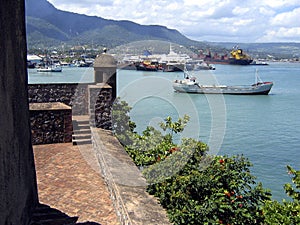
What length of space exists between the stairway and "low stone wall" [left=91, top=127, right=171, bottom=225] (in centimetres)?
204

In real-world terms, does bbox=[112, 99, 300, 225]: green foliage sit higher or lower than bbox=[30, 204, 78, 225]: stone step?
higher

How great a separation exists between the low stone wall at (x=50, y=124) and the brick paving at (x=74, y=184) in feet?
1.44

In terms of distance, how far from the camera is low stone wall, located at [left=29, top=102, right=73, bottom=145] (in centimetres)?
852

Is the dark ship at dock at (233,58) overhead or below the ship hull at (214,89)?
overhead

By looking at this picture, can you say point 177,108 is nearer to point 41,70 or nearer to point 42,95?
point 42,95

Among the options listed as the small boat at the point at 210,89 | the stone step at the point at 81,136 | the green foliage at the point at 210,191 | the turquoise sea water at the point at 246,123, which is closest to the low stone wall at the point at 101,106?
the stone step at the point at 81,136

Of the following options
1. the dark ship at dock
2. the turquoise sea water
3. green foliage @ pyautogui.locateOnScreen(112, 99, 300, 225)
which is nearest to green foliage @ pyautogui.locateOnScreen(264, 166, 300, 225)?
green foliage @ pyautogui.locateOnScreen(112, 99, 300, 225)

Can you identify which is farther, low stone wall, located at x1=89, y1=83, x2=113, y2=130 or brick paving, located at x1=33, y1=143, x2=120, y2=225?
low stone wall, located at x1=89, y1=83, x2=113, y2=130

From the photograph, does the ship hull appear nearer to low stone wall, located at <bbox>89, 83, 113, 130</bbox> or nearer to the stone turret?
the stone turret

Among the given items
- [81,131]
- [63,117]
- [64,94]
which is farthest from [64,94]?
[81,131]

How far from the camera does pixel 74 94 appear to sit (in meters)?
10.2

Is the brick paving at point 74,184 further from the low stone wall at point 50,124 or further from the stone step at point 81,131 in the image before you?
the stone step at point 81,131

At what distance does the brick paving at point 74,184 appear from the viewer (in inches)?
194

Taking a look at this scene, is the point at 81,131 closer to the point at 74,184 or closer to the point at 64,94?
the point at 64,94
